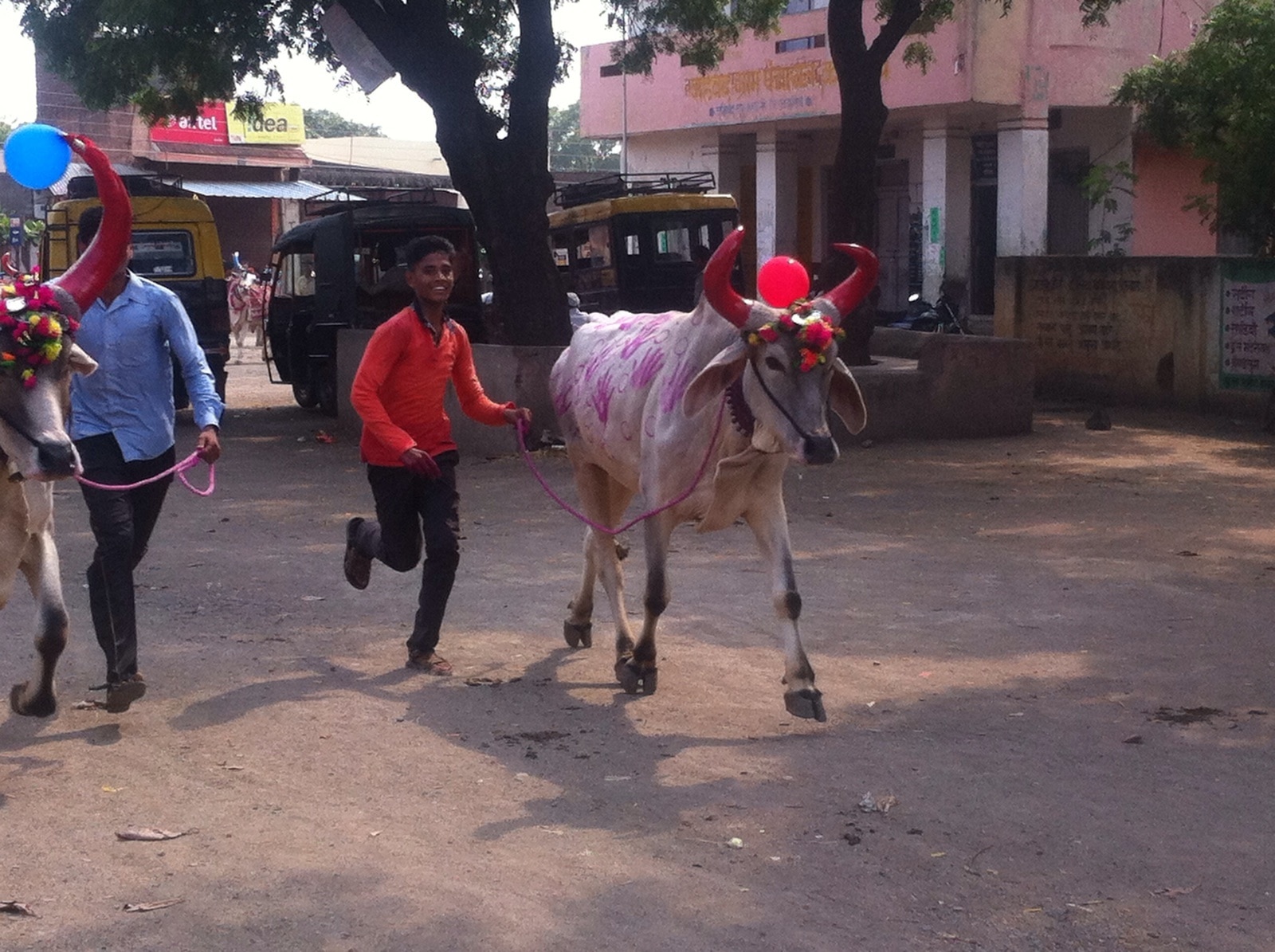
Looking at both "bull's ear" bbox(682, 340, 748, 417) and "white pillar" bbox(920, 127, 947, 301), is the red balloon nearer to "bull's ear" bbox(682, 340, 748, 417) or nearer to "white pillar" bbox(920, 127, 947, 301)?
"bull's ear" bbox(682, 340, 748, 417)

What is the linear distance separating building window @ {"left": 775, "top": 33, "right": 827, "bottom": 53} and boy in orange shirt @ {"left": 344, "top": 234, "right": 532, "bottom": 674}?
19.7 m

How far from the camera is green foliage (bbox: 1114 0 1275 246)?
13.8m

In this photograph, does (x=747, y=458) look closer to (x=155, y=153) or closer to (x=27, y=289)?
(x=27, y=289)

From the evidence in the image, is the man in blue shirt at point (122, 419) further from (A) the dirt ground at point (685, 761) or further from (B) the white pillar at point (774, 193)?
(B) the white pillar at point (774, 193)

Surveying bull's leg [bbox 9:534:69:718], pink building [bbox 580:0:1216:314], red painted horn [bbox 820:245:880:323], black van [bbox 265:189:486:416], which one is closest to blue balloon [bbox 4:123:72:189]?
bull's leg [bbox 9:534:69:718]

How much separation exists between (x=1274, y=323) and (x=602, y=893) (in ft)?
41.8

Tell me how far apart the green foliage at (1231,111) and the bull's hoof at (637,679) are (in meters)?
9.88

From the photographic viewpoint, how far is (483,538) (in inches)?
381

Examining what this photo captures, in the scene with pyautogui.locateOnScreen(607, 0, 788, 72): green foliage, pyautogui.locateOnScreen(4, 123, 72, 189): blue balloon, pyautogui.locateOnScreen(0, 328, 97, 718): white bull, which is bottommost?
pyautogui.locateOnScreen(0, 328, 97, 718): white bull

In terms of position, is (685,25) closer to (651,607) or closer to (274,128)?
(651,607)

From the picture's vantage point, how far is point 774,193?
88.9 feet

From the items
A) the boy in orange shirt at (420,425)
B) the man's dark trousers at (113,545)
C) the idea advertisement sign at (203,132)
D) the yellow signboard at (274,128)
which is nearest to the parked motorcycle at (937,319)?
the boy in orange shirt at (420,425)

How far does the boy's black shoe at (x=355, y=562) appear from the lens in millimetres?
6730

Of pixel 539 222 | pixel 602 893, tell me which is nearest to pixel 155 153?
pixel 539 222
